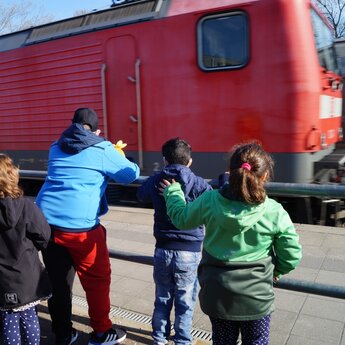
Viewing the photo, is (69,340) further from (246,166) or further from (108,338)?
(246,166)

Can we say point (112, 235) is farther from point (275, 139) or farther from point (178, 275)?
point (178, 275)

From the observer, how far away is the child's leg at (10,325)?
2307mm

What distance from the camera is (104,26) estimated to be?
6.30 meters

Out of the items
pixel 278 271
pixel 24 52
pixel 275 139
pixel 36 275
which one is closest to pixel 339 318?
pixel 278 271

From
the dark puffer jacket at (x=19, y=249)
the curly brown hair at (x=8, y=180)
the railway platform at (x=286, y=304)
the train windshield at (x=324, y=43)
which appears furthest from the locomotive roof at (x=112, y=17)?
the dark puffer jacket at (x=19, y=249)

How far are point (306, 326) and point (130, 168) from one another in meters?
1.70

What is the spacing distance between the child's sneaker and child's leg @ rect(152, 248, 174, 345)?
287 mm

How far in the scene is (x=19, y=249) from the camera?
7.23 feet

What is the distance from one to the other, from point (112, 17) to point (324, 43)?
10.5 ft

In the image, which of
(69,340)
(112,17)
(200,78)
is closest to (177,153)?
(69,340)

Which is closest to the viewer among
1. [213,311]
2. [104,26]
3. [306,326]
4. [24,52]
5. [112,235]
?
[213,311]

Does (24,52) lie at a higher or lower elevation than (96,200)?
higher

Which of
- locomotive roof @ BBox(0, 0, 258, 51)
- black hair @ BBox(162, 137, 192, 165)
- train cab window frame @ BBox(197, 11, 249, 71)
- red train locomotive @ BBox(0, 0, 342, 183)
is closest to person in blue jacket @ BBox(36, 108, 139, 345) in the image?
black hair @ BBox(162, 137, 192, 165)

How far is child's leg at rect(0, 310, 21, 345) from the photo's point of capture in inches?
90.8
